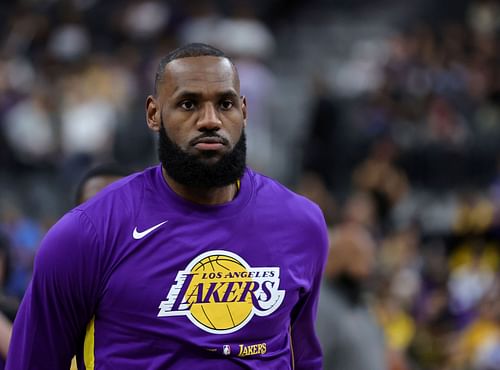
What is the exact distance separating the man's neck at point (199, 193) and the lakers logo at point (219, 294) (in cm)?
20

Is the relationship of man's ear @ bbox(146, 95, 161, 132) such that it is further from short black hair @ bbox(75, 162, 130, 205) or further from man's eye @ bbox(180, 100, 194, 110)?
short black hair @ bbox(75, 162, 130, 205)

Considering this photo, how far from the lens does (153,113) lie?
12.0 ft

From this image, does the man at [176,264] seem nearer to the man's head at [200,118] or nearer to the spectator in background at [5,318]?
the man's head at [200,118]

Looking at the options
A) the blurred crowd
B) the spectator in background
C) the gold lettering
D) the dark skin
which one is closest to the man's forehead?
the dark skin

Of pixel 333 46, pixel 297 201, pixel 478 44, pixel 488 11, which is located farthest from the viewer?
pixel 333 46

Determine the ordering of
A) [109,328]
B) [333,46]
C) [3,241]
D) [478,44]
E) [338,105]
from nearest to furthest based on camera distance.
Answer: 1. [109,328]
2. [3,241]
3. [338,105]
4. [478,44]
5. [333,46]

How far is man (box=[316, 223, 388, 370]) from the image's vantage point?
576 centimetres

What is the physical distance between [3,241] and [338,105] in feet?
30.0

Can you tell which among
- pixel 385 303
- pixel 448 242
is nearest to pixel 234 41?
pixel 448 242

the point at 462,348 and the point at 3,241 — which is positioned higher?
the point at 3,241

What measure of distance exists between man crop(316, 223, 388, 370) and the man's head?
2.33m

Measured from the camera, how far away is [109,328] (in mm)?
Result: 3477

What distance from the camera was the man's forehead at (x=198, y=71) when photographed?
3.52m

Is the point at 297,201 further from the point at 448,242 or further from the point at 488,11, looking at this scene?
the point at 488,11
